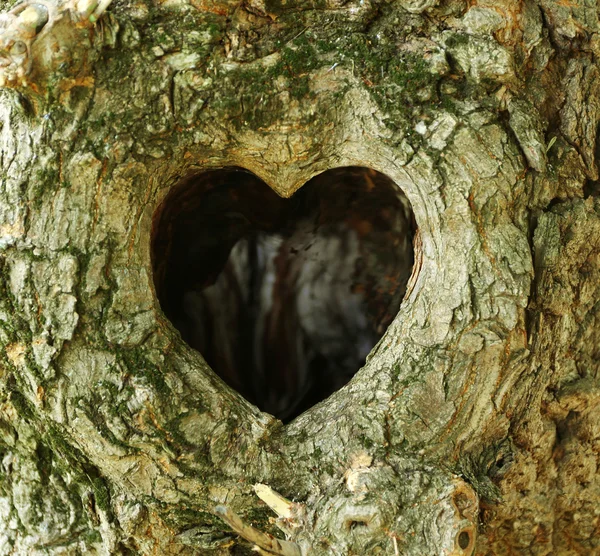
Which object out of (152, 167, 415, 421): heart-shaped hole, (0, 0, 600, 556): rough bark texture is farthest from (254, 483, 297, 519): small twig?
(152, 167, 415, 421): heart-shaped hole

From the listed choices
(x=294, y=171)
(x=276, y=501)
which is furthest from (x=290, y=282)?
(x=276, y=501)

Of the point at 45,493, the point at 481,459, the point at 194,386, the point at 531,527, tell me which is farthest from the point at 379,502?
the point at 45,493

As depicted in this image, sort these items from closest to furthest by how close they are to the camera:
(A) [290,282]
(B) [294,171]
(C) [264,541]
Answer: (C) [264,541] < (B) [294,171] < (A) [290,282]

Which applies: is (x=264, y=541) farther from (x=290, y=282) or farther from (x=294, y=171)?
(x=290, y=282)

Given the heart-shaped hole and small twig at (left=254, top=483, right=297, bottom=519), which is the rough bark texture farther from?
the heart-shaped hole

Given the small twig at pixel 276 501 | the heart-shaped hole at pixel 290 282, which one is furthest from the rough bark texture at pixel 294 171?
the heart-shaped hole at pixel 290 282
